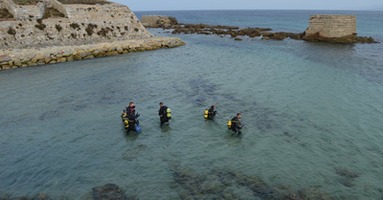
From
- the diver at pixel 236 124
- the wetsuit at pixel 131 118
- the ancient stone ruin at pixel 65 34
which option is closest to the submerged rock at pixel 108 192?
the wetsuit at pixel 131 118

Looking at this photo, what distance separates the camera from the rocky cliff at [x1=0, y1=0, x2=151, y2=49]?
45625mm

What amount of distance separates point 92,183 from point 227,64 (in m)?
30.2

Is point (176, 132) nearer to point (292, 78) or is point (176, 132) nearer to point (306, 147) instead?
point (306, 147)

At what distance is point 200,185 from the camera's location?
14266 millimetres

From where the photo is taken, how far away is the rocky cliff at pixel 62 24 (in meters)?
45.6

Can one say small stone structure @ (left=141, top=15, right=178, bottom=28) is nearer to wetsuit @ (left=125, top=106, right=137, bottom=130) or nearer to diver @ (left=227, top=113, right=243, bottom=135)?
wetsuit @ (left=125, top=106, right=137, bottom=130)

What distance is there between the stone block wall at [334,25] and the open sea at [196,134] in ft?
81.6

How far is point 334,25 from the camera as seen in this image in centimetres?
6116

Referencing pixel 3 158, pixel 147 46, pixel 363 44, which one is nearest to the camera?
pixel 3 158

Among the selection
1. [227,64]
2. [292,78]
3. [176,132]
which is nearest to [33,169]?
[176,132]

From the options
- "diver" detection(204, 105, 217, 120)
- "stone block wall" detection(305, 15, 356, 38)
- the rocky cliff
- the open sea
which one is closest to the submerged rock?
the open sea

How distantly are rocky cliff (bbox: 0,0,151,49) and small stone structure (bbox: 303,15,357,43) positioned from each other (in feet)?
114

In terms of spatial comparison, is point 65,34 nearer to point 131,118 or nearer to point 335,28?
point 131,118

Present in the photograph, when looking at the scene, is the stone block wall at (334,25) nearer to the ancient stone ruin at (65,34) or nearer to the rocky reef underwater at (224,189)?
the ancient stone ruin at (65,34)
